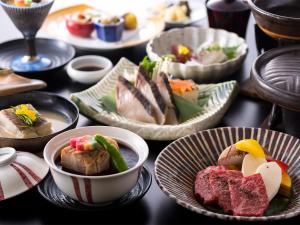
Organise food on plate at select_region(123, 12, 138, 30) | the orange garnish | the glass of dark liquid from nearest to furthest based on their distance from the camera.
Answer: the orange garnish
the glass of dark liquid
food on plate at select_region(123, 12, 138, 30)

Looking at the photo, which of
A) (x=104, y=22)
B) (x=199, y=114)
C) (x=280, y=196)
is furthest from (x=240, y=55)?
(x=280, y=196)

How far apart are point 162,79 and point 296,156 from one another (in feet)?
1.52

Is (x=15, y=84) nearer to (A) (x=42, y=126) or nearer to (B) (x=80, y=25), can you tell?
(A) (x=42, y=126)

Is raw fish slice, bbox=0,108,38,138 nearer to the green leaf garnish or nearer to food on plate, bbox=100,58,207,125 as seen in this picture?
food on plate, bbox=100,58,207,125

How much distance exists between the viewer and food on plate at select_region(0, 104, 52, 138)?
153cm

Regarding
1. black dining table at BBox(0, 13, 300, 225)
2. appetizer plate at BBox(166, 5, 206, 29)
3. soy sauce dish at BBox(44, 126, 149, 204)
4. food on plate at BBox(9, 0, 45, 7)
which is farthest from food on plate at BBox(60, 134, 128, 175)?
appetizer plate at BBox(166, 5, 206, 29)

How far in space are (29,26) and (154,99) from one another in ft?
1.65

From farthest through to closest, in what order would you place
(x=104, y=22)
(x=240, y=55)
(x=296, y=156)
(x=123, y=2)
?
(x=123, y=2) < (x=104, y=22) < (x=240, y=55) < (x=296, y=156)

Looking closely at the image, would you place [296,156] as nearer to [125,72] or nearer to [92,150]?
[92,150]

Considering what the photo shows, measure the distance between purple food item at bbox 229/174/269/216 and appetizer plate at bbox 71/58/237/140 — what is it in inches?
12.7

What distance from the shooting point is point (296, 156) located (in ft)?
4.80

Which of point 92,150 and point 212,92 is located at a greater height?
point 92,150

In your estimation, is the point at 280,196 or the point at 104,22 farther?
the point at 104,22

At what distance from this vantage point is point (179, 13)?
2.34 metres
